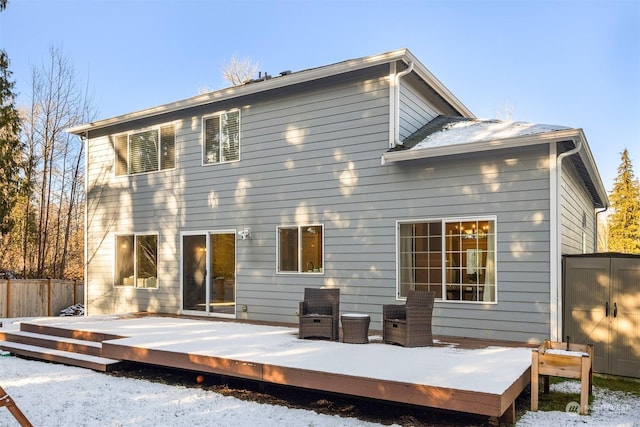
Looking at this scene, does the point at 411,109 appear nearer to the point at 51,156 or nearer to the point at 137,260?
the point at 137,260

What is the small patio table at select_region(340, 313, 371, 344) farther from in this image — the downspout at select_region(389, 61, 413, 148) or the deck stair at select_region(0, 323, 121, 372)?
the deck stair at select_region(0, 323, 121, 372)

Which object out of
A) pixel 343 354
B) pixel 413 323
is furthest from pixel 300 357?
pixel 413 323

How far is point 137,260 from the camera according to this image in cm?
1073

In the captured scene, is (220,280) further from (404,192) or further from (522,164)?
(522,164)

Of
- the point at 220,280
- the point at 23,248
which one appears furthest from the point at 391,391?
the point at 23,248

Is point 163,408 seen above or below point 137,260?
below

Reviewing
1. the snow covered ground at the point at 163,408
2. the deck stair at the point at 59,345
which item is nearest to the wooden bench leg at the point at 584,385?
the snow covered ground at the point at 163,408

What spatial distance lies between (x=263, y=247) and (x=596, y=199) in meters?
7.63

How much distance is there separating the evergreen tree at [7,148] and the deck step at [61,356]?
5.46 m

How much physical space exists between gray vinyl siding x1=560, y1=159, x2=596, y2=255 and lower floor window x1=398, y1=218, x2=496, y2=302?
3.53 feet

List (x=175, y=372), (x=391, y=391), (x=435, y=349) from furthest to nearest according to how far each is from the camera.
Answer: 1. (x=175, y=372)
2. (x=435, y=349)
3. (x=391, y=391)

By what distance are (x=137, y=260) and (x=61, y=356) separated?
3.76 metres

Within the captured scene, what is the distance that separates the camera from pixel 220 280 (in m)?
9.57

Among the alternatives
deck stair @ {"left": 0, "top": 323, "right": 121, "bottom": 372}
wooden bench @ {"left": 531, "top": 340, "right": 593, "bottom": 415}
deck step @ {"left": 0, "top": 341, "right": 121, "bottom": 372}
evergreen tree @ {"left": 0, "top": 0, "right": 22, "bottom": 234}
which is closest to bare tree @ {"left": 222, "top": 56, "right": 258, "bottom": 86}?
evergreen tree @ {"left": 0, "top": 0, "right": 22, "bottom": 234}
